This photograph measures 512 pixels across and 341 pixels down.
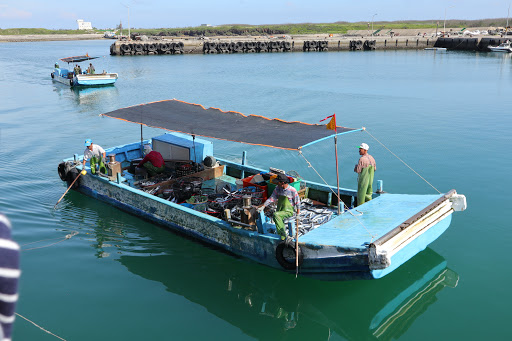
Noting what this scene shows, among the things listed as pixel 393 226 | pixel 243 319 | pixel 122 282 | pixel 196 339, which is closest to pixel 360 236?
pixel 393 226

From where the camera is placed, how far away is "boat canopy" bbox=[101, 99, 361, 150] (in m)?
10.2

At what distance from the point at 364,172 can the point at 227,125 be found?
412 cm

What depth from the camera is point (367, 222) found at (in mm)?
8867

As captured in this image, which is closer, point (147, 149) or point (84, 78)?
point (147, 149)

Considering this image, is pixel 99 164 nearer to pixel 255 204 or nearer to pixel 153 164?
pixel 153 164

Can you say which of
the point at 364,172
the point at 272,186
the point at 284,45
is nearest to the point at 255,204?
the point at 272,186

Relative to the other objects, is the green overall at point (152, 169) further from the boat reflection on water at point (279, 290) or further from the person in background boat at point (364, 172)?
the person in background boat at point (364, 172)

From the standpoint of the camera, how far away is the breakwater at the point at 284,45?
7369cm

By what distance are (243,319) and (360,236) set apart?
2757 mm

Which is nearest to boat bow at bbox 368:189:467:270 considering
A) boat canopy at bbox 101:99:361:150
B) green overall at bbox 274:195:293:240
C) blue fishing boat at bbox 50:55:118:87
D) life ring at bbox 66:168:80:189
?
green overall at bbox 274:195:293:240

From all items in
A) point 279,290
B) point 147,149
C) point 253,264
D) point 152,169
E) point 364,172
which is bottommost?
point 279,290

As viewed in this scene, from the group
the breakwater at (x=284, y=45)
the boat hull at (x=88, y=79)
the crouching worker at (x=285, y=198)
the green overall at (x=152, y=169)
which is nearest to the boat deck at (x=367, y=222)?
the crouching worker at (x=285, y=198)

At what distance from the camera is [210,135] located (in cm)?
1124

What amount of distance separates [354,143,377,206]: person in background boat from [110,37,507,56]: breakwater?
69.2 metres
